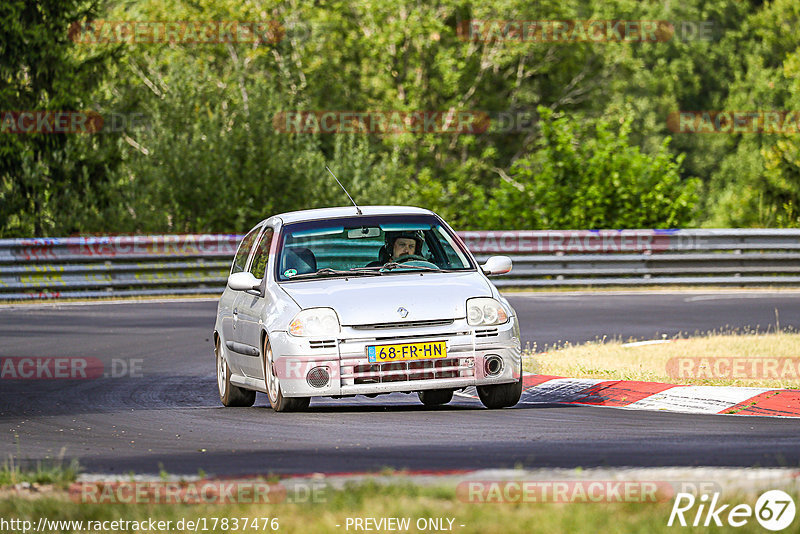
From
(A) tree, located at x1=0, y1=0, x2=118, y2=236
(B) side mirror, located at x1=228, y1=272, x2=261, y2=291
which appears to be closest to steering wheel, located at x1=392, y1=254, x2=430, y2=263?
(B) side mirror, located at x1=228, y1=272, x2=261, y2=291

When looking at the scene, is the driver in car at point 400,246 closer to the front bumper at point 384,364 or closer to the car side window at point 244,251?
the front bumper at point 384,364

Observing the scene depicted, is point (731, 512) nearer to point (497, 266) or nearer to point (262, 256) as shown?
point (497, 266)

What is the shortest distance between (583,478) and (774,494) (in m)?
0.95

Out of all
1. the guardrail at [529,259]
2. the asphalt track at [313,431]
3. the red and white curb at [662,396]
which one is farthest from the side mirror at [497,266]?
the guardrail at [529,259]

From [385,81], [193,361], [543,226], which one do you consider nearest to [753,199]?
[543,226]

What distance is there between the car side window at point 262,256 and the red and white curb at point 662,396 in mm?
2107

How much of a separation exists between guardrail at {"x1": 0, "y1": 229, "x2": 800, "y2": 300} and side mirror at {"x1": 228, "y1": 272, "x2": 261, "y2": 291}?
14791 millimetres

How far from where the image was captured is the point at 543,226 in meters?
31.2

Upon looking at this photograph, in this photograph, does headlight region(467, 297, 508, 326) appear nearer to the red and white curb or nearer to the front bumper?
the front bumper

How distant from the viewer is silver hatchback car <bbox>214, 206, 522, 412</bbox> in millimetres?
9766

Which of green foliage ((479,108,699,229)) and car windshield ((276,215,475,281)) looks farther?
green foliage ((479,108,699,229))

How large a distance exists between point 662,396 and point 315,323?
285 centimetres

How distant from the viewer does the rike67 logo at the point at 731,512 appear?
5277 millimetres

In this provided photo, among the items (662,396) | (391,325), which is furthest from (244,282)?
(662,396)
